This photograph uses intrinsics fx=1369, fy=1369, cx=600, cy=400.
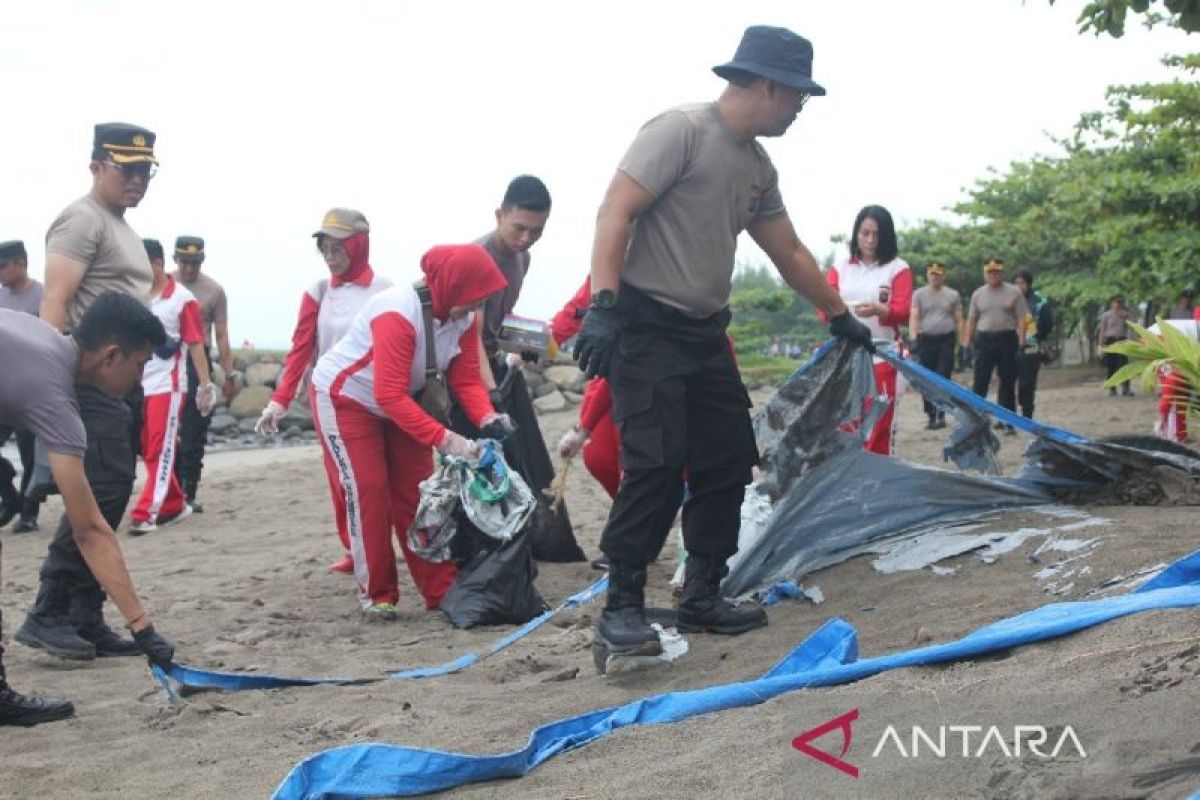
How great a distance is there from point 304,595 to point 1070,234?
17.5 m

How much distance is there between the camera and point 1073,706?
272 centimetres

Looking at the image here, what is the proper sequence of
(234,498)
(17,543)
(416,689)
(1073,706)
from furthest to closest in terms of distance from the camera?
(234,498) < (17,543) < (416,689) < (1073,706)

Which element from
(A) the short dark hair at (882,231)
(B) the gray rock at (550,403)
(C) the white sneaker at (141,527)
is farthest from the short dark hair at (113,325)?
(B) the gray rock at (550,403)

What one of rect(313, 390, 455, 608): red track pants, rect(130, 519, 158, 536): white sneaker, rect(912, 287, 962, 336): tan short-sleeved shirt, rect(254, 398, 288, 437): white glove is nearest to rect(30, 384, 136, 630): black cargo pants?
rect(313, 390, 455, 608): red track pants

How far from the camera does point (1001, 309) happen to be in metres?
13.0

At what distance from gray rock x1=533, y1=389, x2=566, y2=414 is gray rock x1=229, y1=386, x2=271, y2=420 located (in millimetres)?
3853

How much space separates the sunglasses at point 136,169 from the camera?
5.29 meters

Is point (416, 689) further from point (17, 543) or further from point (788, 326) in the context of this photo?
point (788, 326)

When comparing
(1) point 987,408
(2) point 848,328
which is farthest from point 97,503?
(1) point 987,408

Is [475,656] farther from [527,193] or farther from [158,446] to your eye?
[158,446]

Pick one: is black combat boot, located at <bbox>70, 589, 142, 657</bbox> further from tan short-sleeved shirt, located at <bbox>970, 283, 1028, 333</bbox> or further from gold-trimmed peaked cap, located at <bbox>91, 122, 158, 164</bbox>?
tan short-sleeved shirt, located at <bbox>970, 283, 1028, 333</bbox>

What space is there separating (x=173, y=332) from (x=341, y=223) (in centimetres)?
257

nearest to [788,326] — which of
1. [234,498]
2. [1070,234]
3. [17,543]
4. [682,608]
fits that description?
[1070,234]

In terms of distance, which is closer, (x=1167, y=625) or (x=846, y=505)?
(x=1167, y=625)
